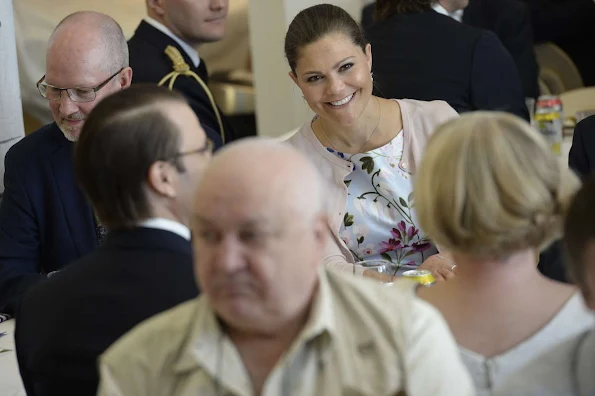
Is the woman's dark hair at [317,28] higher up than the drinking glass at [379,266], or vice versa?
the woman's dark hair at [317,28]

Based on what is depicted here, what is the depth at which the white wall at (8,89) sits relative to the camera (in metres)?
3.02

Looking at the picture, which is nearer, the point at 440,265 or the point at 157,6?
the point at 440,265

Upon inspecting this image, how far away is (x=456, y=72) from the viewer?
300 centimetres

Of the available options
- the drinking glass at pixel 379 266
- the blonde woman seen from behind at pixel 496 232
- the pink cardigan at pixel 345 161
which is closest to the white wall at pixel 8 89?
the pink cardigan at pixel 345 161

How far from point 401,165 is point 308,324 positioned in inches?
53.3

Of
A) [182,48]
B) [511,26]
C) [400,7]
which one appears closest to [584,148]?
[400,7]

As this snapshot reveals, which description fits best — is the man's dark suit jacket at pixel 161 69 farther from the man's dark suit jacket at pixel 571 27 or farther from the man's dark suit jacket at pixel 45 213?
the man's dark suit jacket at pixel 571 27

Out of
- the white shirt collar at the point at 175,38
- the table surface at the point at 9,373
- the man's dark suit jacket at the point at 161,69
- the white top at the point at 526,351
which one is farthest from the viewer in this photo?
the white shirt collar at the point at 175,38

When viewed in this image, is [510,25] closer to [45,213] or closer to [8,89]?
[8,89]

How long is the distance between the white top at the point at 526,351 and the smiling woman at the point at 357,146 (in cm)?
100

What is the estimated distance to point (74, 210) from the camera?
2.46 m

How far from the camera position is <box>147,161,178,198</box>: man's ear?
5.13 feet

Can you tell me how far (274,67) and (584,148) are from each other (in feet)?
6.73

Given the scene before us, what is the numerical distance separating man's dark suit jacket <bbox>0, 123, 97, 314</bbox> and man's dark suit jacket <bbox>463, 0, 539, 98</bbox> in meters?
2.36
